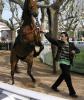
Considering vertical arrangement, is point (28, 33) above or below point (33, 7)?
below

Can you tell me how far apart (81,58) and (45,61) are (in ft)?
18.7

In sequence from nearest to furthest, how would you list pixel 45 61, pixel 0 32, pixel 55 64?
1. pixel 55 64
2. pixel 45 61
3. pixel 0 32

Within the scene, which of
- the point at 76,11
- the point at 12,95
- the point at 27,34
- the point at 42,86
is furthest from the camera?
the point at 76,11

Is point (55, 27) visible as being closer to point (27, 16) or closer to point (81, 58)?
point (81, 58)

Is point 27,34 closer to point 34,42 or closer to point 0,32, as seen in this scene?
point 34,42

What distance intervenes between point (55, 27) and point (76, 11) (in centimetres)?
2225

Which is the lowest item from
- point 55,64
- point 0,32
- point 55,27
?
point 0,32

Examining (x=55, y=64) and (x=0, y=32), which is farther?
(x=0, y=32)

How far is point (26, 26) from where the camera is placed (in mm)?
10367

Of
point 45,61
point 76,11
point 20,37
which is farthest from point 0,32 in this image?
point 20,37

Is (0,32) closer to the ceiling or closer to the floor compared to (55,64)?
closer to the floor

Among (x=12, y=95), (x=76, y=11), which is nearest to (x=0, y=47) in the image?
(x=76, y=11)

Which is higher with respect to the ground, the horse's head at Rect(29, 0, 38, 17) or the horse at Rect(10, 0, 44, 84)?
the horse's head at Rect(29, 0, 38, 17)

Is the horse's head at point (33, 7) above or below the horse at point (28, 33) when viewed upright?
above
